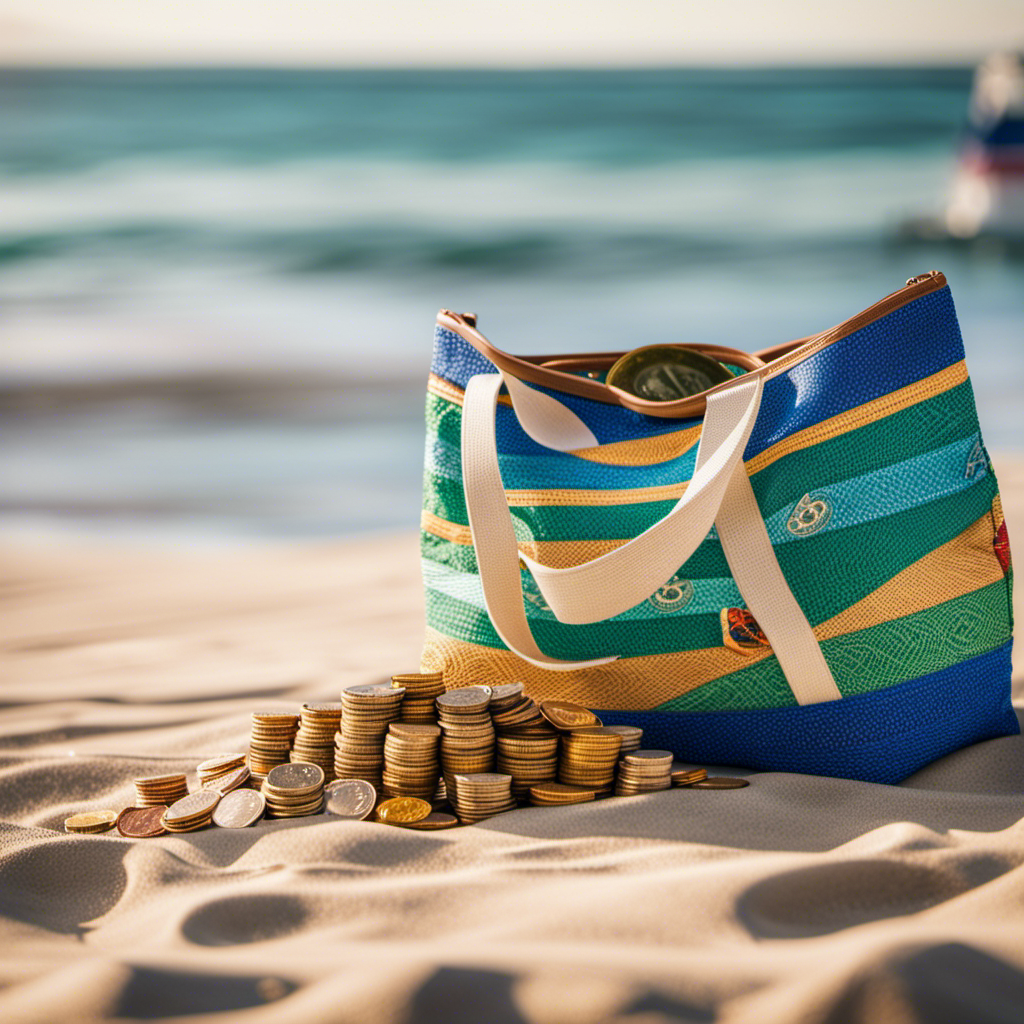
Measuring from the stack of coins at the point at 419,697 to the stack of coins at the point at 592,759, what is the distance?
0.23 metres

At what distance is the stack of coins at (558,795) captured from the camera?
64.1 inches

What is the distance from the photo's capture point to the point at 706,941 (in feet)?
3.83

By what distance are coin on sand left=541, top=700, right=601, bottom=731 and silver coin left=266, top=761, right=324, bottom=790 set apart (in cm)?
37

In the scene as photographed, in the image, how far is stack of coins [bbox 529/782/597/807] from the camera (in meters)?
1.63

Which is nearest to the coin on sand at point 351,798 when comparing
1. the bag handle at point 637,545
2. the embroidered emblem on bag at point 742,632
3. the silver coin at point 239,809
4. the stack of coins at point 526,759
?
the silver coin at point 239,809

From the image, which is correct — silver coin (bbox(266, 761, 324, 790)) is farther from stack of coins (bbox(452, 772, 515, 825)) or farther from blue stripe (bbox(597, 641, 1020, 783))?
blue stripe (bbox(597, 641, 1020, 783))

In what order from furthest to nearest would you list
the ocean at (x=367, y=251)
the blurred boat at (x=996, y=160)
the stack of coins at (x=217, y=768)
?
the blurred boat at (x=996, y=160)
the ocean at (x=367, y=251)
the stack of coins at (x=217, y=768)

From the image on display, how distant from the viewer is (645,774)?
163 centimetres

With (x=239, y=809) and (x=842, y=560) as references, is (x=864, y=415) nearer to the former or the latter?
(x=842, y=560)

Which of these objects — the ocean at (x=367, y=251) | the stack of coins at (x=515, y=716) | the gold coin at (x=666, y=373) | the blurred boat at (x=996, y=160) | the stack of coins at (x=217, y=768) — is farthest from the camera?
the blurred boat at (x=996, y=160)

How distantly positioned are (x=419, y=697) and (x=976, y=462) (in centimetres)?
97

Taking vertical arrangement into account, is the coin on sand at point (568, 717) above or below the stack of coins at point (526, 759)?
above

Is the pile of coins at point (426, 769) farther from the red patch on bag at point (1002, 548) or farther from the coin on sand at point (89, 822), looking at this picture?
the red patch on bag at point (1002, 548)

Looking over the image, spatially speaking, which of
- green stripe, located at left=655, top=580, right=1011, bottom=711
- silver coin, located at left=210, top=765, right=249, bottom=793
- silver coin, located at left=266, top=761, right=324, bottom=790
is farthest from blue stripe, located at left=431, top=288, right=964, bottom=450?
silver coin, located at left=210, top=765, right=249, bottom=793
